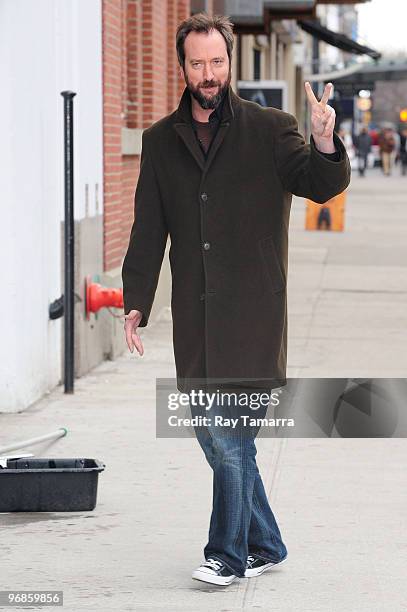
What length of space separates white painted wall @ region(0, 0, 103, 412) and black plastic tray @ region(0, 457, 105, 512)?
2.48 m

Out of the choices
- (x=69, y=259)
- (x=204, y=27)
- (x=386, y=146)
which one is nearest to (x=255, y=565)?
(x=204, y=27)

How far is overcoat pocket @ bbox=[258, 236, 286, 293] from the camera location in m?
5.35

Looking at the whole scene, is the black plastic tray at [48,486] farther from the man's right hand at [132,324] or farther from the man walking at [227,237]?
the man walking at [227,237]

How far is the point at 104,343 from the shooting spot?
38.4ft

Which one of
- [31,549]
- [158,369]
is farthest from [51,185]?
[31,549]

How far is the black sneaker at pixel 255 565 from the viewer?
568 cm

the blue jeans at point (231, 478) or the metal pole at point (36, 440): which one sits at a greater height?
the blue jeans at point (231, 478)

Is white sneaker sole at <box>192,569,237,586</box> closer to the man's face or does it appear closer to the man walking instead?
the man walking

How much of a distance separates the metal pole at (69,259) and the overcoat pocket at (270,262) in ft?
15.1

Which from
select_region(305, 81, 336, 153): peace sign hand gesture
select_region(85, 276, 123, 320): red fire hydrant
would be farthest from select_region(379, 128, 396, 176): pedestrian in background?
select_region(305, 81, 336, 153): peace sign hand gesture

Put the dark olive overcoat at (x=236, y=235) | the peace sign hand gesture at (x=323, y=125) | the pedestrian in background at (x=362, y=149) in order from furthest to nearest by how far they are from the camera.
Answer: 1. the pedestrian in background at (x=362, y=149)
2. the dark olive overcoat at (x=236, y=235)
3. the peace sign hand gesture at (x=323, y=125)

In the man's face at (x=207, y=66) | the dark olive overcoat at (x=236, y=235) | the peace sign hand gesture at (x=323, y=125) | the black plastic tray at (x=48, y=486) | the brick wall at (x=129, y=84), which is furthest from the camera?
the brick wall at (x=129, y=84)

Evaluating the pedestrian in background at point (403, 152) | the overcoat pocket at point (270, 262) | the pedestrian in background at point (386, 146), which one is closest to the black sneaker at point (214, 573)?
the overcoat pocket at point (270, 262)

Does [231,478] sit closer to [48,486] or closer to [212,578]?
[212,578]
